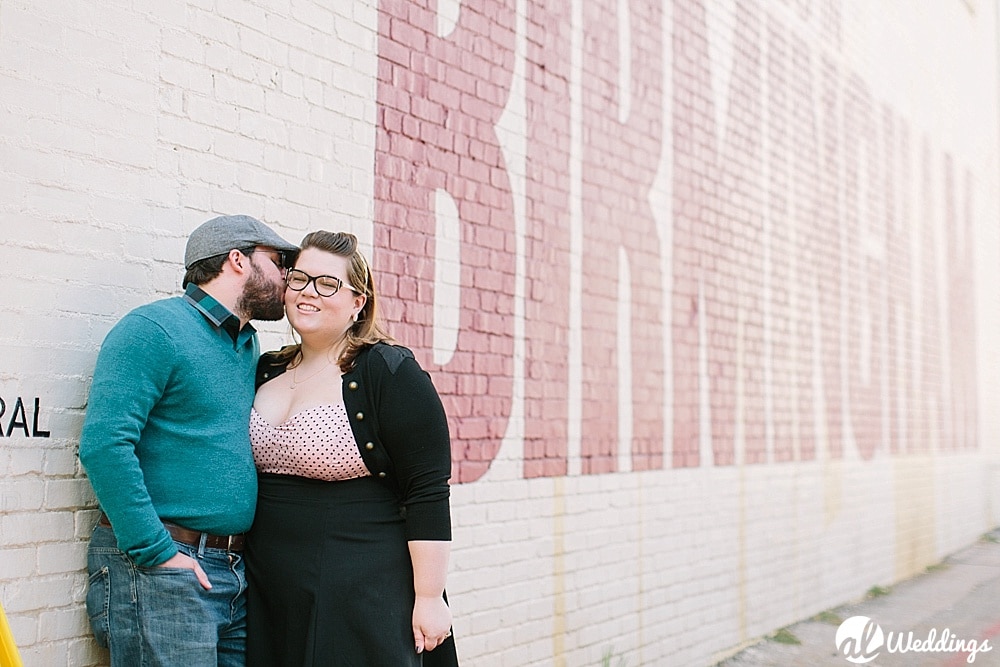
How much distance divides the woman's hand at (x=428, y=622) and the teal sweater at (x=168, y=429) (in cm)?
55

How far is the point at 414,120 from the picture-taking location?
4812mm

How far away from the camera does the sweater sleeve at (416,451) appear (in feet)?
10.4

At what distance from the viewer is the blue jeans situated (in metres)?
2.93

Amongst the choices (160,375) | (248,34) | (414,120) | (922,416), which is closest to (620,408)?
(414,120)

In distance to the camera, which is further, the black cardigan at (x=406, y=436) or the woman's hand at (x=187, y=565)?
the black cardigan at (x=406, y=436)

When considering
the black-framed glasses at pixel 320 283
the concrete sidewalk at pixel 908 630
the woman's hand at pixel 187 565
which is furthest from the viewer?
the concrete sidewalk at pixel 908 630

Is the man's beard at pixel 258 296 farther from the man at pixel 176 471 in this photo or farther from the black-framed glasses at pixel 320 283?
the black-framed glasses at pixel 320 283

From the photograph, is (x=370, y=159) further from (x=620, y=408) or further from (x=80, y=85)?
(x=620, y=408)

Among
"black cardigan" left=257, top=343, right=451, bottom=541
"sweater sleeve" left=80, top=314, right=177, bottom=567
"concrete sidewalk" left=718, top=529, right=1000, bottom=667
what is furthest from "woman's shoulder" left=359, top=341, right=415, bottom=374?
"concrete sidewalk" left=718, top=529, right=1000, bottom=667

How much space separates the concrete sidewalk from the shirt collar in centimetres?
486

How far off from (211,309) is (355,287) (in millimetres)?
417

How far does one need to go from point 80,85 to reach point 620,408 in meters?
3.76

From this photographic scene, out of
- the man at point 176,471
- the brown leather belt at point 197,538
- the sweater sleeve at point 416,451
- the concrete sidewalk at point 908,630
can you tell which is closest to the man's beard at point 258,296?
the man at point 176,471

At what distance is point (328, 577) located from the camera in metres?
3.14
